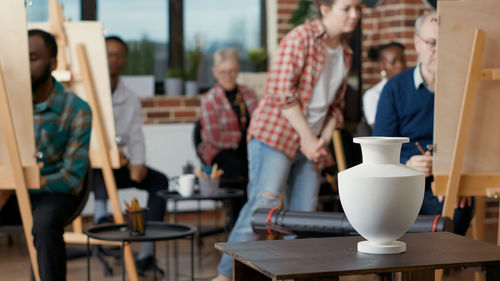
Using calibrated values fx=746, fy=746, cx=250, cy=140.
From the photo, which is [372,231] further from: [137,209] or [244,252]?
[137,209]

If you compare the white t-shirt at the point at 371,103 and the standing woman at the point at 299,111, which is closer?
the standing woman at the point at 299,111

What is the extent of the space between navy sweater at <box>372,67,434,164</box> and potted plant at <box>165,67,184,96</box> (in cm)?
328

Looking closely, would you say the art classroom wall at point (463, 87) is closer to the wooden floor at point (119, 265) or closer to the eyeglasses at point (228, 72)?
the wooden floor at point (119, 265)

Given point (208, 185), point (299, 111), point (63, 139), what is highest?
point (299, 111)

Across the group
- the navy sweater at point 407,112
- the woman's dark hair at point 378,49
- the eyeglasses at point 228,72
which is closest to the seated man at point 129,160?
the eyeglasses at point 228,72

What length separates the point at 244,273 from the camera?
169cm

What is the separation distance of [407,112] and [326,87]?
452mm

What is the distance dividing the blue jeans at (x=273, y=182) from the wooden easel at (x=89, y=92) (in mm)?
618

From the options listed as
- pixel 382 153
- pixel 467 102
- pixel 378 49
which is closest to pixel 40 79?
pixel 467 102

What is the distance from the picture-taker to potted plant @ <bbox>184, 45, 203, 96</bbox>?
6.16 meters

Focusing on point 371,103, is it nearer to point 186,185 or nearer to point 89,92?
point 186,185

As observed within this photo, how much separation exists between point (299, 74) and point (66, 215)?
114cm

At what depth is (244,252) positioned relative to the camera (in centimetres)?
164

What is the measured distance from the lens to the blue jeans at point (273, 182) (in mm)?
3244
